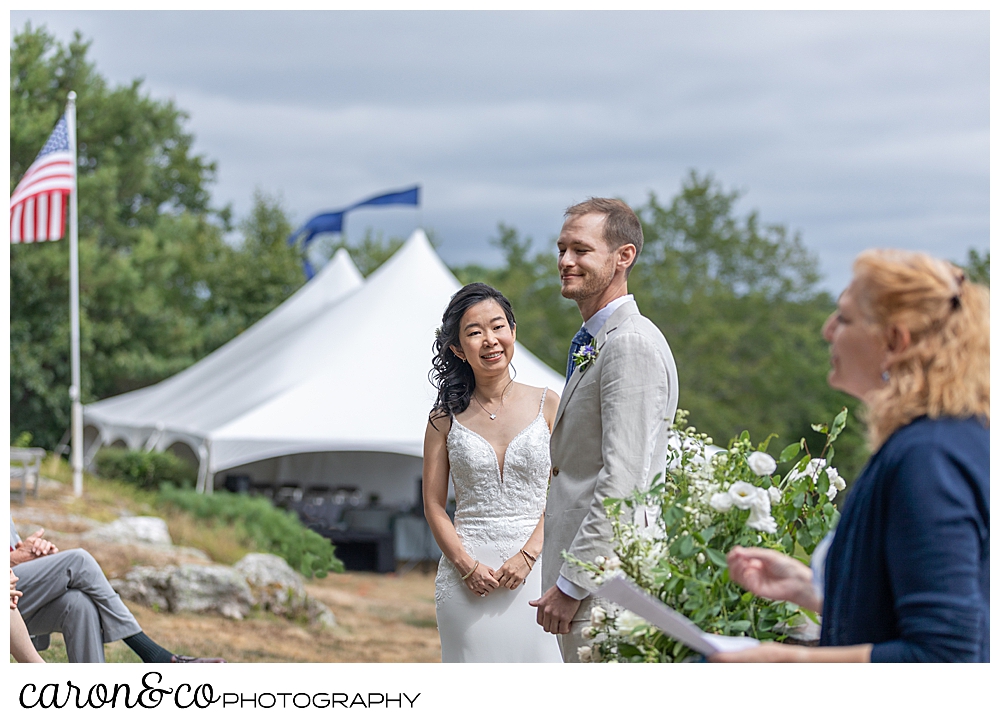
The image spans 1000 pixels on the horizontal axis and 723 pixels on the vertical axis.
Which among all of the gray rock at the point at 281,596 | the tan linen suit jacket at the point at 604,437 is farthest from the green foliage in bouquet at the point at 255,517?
the tan linen suit jacket at the point at 604,437

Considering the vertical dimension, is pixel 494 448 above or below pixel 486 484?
above

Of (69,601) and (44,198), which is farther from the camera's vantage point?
(44,198)

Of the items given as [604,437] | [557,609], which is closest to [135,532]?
[557,609]

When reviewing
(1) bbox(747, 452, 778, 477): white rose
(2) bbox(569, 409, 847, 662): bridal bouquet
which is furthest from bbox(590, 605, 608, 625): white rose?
(1) bbox(747, 452, 778, 477): white rose

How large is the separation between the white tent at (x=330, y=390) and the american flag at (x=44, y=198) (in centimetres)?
299

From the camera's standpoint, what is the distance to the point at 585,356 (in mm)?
2502

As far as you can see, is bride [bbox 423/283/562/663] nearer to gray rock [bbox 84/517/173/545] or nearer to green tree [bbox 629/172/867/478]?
gray rock [bbox 84/517/173/545]

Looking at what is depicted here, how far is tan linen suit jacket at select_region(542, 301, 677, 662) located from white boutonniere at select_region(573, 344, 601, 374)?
11 millimetres

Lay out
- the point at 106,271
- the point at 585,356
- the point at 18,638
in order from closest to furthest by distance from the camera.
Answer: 1. the point at 585,356
2. the point at 18,638
3. the point at 106,271

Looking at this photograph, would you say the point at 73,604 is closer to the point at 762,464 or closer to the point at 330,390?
the point at 762,464

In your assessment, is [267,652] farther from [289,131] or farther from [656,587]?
[289,131]

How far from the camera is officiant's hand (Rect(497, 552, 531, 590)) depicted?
3.24m

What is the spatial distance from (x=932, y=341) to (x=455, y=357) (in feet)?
6.95

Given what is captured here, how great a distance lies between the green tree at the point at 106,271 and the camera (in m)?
22.4
